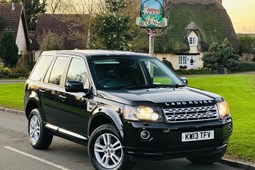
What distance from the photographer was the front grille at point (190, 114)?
637 cm

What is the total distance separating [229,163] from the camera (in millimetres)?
7664

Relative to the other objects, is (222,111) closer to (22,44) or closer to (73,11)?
(73,11)

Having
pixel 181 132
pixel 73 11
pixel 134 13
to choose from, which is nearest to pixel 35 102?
pixel 181 132

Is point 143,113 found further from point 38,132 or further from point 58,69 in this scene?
point 38,132

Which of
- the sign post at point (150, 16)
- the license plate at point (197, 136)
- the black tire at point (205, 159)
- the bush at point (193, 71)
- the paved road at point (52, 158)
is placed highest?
the sign post at point (150, 16)

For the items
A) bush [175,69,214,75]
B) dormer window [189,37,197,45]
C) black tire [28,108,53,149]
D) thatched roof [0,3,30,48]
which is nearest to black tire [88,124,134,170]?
black tire [28,108,53,149]

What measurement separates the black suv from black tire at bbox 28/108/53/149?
1.1 inches

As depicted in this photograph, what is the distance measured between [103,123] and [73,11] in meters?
43.5

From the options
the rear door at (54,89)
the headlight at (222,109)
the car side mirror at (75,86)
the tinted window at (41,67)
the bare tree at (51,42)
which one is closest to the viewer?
the headlight at (222,109)

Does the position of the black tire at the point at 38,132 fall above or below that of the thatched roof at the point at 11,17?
below

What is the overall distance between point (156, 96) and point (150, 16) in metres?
8.89

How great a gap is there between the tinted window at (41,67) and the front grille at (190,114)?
11.3 ft

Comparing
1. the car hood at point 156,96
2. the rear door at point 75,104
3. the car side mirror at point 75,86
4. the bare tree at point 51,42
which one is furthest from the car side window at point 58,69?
the bare tree at point 51,42

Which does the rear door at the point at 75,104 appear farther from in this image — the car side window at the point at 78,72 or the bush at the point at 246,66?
the bush at the point at 246,66
